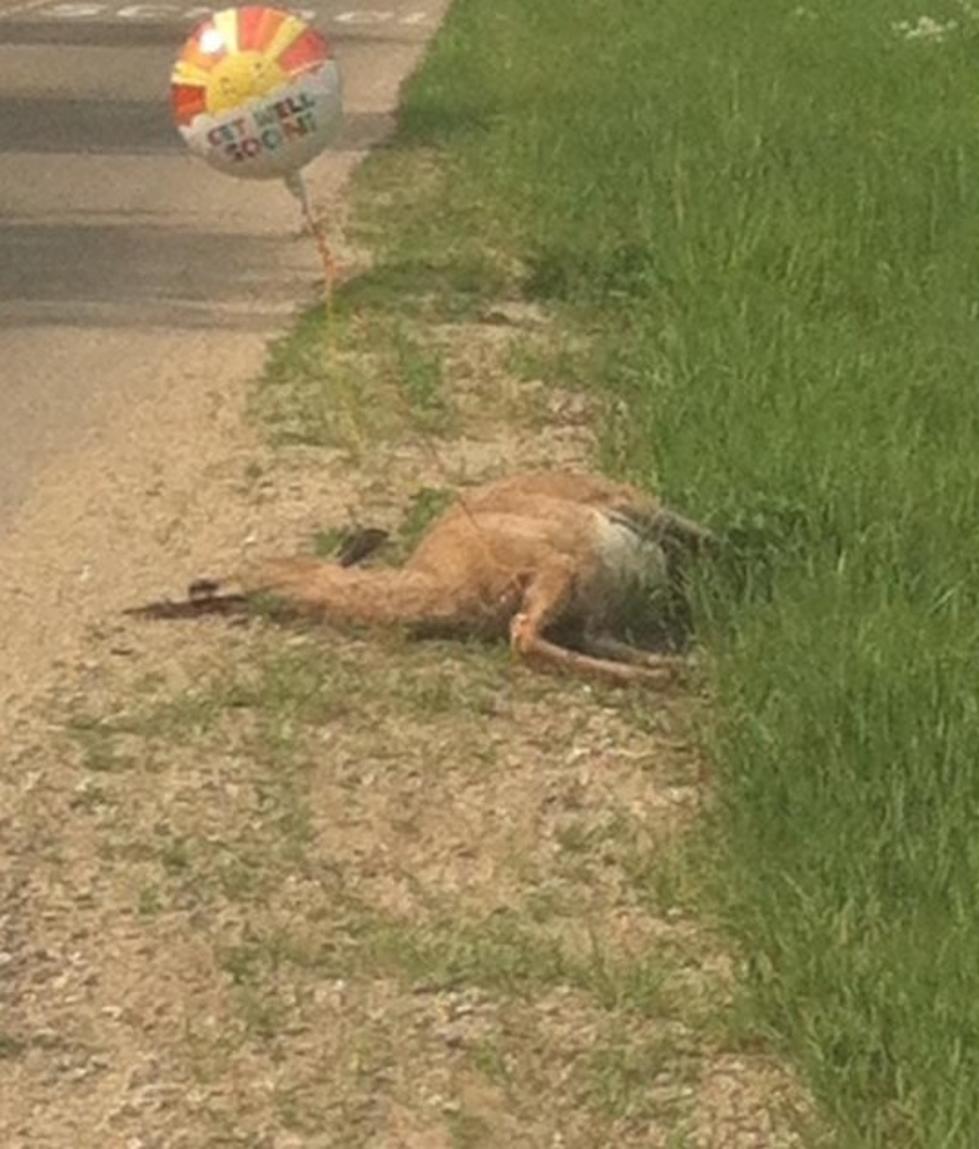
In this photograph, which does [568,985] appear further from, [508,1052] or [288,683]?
[288,683]

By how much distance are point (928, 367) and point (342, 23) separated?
55.4 feet

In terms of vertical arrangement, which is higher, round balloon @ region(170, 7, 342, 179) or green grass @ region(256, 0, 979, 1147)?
round balloon @ region(170, 7, 342, 179)

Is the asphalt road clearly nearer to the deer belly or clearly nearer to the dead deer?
the dead deer

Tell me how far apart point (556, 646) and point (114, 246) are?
20.8 feet

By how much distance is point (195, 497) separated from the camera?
8648 millimetres

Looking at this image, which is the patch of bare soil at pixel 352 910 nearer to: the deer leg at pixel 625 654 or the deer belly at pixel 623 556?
the deer leg at pixel 625 654

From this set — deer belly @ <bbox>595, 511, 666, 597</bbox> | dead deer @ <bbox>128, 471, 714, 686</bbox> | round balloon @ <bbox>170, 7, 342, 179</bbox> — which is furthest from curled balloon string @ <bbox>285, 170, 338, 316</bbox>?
deer belly @ <bbox>595, 511, 666, 597</bbox>

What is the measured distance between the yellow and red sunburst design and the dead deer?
5.48 feet

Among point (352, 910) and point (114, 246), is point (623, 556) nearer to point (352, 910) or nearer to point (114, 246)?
point (352, 910)

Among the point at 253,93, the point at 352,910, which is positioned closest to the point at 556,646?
the point at 352,910

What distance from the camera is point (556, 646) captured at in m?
6.95

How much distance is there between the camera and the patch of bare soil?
4992 mm

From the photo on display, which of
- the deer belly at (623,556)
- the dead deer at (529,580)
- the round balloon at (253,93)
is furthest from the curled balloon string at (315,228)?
the deer belly at (623,556)

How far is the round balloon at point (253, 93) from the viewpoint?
8.57 m
